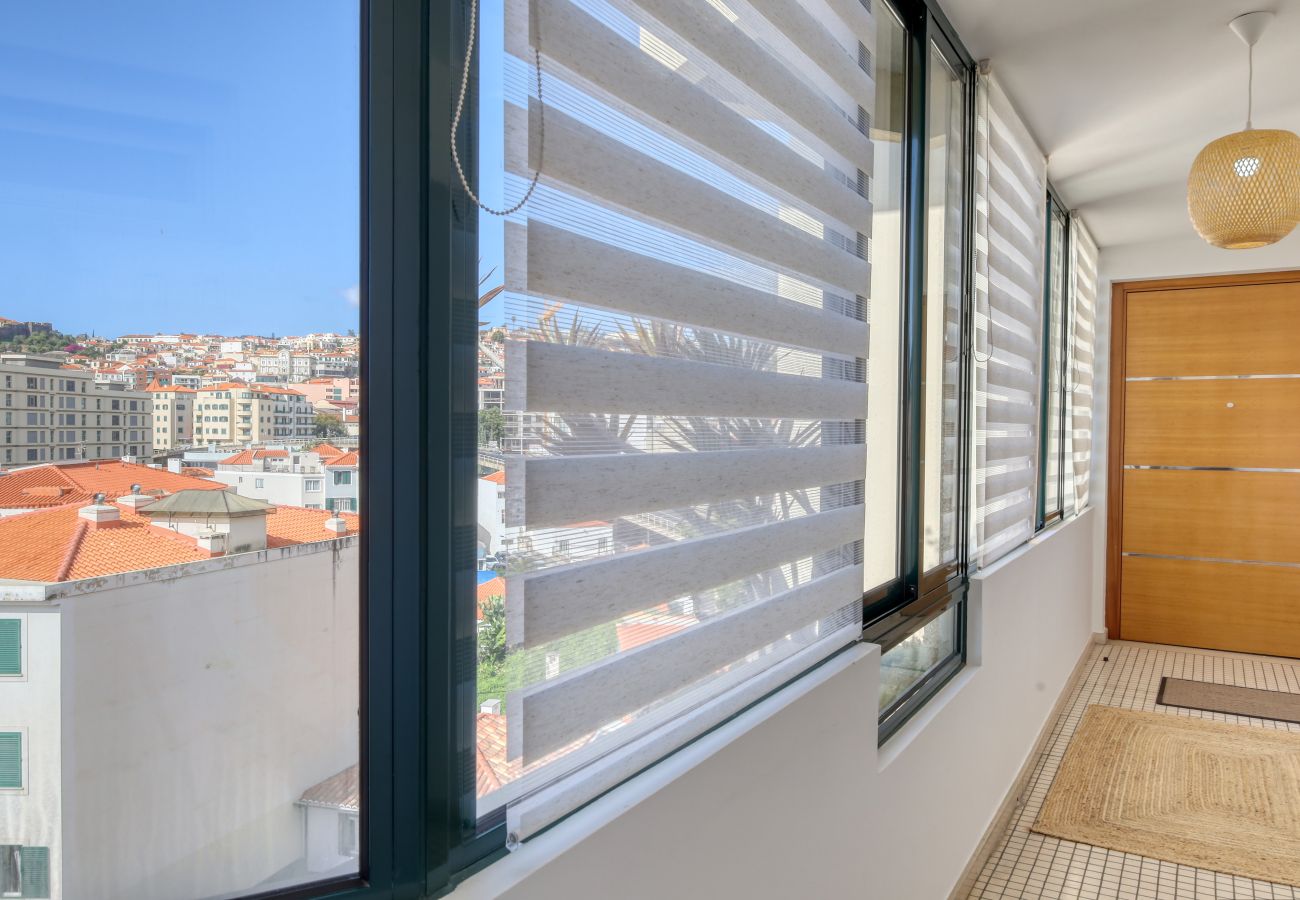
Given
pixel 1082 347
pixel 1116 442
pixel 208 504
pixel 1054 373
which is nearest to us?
pixel 208 504

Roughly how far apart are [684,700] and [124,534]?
2.28ft

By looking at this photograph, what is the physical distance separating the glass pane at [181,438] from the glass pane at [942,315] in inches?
67.7

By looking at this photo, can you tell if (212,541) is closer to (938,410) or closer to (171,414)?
(171,414)

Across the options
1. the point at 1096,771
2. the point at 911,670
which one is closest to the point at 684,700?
the point at 911,670

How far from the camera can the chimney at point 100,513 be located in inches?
23.5

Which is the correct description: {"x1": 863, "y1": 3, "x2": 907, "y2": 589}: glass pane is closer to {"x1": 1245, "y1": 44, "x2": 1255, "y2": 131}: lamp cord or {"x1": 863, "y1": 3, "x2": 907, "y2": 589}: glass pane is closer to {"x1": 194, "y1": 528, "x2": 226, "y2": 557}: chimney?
{"x1": 1245, "y1": 44, "x2": 1255, "y2": 131}: lamp cord

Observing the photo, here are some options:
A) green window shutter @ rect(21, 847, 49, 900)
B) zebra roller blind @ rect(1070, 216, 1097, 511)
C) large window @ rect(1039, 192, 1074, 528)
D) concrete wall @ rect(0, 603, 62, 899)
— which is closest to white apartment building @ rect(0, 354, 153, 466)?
concrete wall @ rect(0, 603, 62, 899)

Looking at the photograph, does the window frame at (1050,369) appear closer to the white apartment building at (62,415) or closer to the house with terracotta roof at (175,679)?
the house with terracotta roof at (175,679)

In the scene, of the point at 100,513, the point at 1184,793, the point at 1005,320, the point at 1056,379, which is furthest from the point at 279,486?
the point at 1056,379

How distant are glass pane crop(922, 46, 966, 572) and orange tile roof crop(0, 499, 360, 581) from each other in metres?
1.84

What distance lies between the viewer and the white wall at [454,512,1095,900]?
92 centimetres

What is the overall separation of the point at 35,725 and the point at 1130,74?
301cm

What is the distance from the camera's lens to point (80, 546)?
595 millimetres

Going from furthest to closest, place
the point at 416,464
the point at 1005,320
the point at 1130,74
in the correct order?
the point at 1005,320, the point at 1130,74, the point at 416,464
